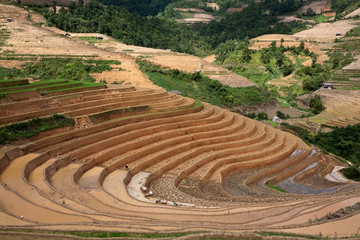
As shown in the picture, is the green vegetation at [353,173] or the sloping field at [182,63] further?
the sloping field at [182,63]

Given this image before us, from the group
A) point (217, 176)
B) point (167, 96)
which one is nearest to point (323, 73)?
point (167, 96)

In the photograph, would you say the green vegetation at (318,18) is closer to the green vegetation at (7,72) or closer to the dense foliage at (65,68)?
the dense foliage at (65,68)

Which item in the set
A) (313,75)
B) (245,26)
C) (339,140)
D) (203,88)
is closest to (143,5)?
(245,26)

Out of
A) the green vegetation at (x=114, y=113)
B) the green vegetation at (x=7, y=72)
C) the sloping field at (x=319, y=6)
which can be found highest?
the sloping field at (x=319, y=6)

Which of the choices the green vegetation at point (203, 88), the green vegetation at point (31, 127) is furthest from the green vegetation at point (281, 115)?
the green vegetation at point (31, 127)

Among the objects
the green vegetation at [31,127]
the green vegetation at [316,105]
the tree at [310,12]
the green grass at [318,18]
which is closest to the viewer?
the green vegetation at [31,127]

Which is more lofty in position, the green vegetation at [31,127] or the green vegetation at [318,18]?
the green vegetation at [318,18]

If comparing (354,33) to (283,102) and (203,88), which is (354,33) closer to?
(283,102)

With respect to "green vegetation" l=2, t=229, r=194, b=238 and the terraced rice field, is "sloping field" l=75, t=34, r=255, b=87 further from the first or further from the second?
"green vegetation" l=2, t=229, r=194, b=238
